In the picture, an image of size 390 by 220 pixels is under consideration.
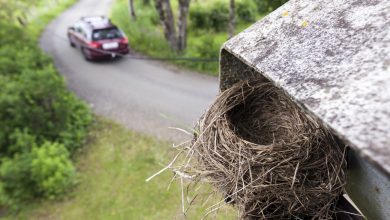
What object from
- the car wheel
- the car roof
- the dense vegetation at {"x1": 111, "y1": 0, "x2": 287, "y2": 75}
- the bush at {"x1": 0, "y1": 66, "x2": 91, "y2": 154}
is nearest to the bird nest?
the bush at {"x1": 0, "y1": 66, "x2": 91, "y2": 154}

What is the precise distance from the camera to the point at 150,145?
10531 mm

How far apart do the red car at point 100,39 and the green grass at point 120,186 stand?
5.30 meters

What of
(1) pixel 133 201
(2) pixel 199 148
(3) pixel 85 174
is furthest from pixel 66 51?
(2) pixel 199 148

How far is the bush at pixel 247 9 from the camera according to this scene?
62.6ft

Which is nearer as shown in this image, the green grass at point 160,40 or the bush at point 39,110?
the bush at point 39,110

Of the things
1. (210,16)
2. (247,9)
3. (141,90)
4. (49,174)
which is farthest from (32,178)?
(247,9)

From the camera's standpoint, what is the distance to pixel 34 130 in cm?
1077

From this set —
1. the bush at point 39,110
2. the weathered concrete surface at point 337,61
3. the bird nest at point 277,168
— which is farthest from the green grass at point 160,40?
the weathered concrete surface at point 337,61

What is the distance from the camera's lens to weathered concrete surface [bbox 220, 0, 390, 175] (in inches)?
43.4

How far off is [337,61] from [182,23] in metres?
14.5

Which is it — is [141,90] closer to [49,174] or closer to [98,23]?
[98,23]

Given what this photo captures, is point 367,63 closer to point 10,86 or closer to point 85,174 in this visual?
point 85,174

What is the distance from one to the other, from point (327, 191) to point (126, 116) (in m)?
10.6

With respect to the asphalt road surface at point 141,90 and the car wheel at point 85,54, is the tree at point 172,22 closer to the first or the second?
the asphalt road surface at point 141,90
